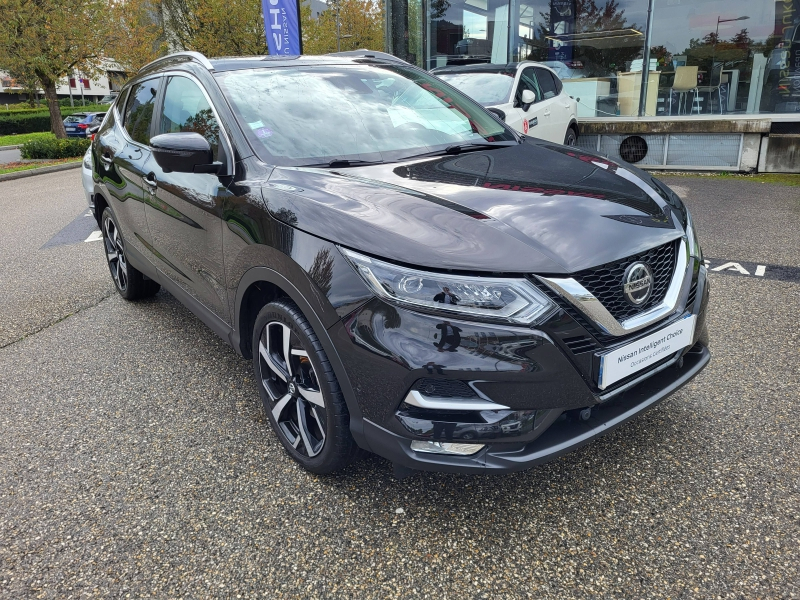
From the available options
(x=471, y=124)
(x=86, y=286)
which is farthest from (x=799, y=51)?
(x=86, y=286)

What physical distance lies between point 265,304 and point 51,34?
2223cm

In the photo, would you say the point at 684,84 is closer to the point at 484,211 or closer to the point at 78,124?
the point at 484,211

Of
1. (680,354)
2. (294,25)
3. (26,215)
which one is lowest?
(26,215)

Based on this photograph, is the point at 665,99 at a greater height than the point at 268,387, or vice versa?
the point at 665,99

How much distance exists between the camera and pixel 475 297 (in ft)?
6.23

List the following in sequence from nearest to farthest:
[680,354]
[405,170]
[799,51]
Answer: [680,354], [405,170], [799,51]

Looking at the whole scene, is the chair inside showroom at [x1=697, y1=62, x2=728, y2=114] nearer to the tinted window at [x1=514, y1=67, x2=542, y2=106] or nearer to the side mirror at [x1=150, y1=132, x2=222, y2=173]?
the tinted window at [x1=514, y1=67, x2=542, y2=106]

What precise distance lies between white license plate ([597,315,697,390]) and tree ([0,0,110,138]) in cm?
2317

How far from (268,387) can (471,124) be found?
1.84 meters

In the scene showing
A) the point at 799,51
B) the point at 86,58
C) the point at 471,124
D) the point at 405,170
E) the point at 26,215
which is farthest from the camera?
the point at 86,58

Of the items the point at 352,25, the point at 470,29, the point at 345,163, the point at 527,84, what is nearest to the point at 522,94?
the point at 527,84

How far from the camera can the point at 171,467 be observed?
2666 mm

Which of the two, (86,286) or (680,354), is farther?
(86,286)

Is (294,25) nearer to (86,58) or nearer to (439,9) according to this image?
(439,9)
